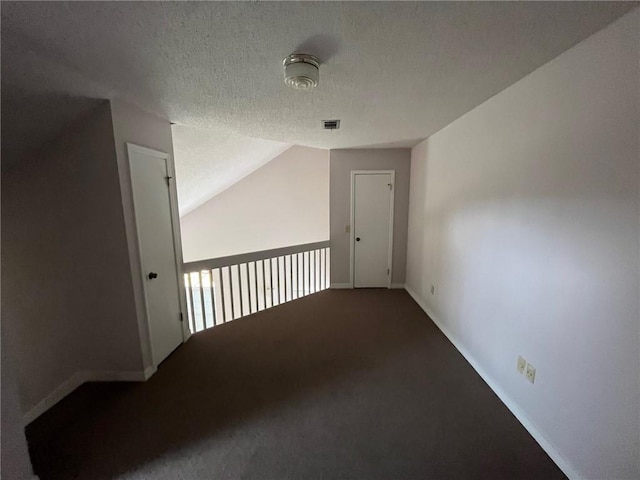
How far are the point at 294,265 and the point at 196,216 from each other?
3.24 m

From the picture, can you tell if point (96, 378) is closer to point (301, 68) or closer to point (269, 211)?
point (301, 68)

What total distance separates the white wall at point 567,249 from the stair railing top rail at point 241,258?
239cm

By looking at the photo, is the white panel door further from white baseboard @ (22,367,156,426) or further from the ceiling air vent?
white baseboard @ (22,367,156,426)

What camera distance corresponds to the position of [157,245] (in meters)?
2.37

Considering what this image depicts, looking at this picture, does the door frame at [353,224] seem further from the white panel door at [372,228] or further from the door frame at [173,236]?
the door frame at [173,236]

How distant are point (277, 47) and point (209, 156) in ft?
9.48

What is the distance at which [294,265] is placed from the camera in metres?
4.28

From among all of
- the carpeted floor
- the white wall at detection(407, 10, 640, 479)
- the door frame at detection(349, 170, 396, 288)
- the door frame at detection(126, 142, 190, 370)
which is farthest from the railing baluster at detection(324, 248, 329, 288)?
the white wall at detection(407, 10, 640, 479)

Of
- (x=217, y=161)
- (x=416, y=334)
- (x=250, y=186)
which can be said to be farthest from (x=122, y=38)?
(x=250, y=186)

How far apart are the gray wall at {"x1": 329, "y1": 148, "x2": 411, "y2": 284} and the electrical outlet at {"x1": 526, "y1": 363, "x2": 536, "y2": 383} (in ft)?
8.78

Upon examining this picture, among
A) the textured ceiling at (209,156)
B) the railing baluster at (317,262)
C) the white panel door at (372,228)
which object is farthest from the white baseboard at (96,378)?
the white panel door at (372,228)

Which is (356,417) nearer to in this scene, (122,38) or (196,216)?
(122,38)

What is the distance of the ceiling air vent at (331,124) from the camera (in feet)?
8.47

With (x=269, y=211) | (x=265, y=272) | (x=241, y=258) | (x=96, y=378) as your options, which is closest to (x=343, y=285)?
(x=265, y=272)
